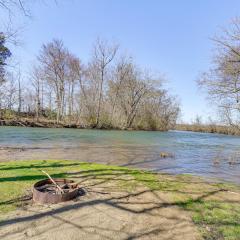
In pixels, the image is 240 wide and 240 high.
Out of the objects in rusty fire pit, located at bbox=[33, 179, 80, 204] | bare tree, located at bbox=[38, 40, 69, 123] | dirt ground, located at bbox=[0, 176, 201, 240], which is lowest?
dirt ground, located at bbox=[0, 176, 201, 240]

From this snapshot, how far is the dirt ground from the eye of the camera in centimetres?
336

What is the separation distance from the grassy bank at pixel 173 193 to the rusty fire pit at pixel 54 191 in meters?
0.27

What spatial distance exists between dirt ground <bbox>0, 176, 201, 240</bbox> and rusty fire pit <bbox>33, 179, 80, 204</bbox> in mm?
138

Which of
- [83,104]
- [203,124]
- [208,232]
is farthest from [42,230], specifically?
[203,124]

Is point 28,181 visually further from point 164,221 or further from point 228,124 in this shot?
point 228,124

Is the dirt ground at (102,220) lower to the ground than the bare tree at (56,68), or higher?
lower

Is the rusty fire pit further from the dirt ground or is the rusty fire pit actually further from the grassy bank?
the grassy bank

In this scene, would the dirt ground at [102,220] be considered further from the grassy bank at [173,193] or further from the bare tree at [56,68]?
the bare tree at [56,68]

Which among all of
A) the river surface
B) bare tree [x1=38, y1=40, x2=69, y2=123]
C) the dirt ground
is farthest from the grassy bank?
bare tree [x1=38, y1=40, x2=69, y2=123]

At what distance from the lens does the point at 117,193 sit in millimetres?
5039

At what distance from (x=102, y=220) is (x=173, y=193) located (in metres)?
1.94

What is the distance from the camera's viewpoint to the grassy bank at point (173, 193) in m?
3.88

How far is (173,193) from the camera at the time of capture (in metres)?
5.23

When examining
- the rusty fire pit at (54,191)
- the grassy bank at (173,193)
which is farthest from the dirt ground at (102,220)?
the grassy bank at (173,193)
